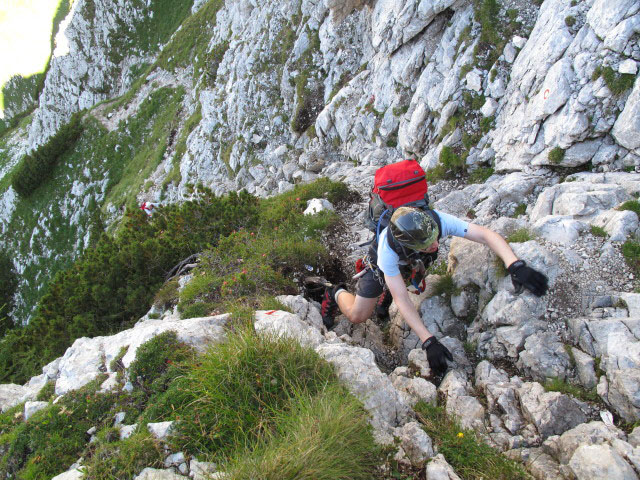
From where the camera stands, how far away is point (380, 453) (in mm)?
3289

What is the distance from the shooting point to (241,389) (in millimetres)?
3580

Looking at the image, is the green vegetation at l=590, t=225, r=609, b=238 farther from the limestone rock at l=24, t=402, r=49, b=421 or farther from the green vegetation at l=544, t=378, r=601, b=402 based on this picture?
the limestone rock at l=24, t=402, r=49, b=421

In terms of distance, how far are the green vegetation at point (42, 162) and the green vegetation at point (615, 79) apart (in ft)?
173

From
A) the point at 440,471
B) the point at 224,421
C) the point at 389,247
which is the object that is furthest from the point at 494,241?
the point at 224,421

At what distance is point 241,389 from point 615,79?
9984 millimetres

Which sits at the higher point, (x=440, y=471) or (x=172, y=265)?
(x=172, y=265)

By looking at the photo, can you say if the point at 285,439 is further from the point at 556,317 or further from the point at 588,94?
the point at 588,94

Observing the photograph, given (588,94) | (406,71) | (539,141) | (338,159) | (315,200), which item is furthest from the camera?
(338,159)

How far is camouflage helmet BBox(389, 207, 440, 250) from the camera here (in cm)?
456

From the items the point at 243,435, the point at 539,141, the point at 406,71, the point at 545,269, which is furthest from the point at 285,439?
the point at 406,71

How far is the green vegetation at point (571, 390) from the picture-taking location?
3.96 m

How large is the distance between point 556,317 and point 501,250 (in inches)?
43.9

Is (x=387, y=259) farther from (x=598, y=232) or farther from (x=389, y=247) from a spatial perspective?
(x=598, y=232)

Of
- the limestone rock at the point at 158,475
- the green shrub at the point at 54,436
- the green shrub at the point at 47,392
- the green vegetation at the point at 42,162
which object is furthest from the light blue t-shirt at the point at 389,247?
the green vegetation at the point at 42,162
